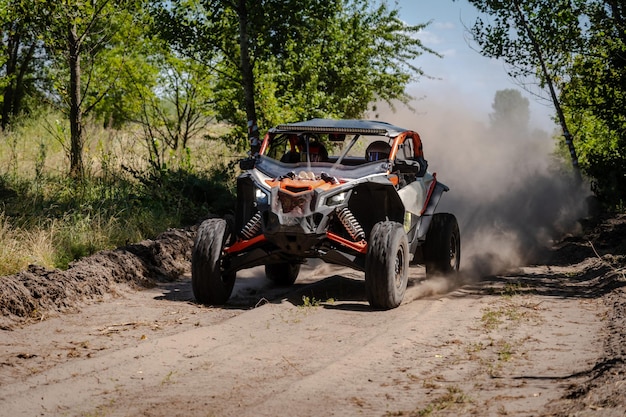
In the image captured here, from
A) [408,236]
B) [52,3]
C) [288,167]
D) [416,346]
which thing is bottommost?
[416,346]

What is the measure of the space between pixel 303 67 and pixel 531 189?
21.7ft

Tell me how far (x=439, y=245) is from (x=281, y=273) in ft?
7.12

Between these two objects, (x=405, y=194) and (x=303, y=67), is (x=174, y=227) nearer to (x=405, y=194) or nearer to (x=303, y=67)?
(x=405, y=194)

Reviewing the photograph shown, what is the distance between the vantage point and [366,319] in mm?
9133

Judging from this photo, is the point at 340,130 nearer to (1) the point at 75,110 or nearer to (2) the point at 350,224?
(2) the point at 350,224

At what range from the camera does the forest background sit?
48.7 ft

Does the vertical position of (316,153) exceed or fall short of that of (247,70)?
it falls short

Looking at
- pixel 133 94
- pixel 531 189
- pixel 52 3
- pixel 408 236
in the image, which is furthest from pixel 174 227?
pixel 133 94

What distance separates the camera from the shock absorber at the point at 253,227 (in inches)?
394

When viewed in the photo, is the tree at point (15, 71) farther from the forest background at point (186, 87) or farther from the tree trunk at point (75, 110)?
the tree trunk at point (75, 110)

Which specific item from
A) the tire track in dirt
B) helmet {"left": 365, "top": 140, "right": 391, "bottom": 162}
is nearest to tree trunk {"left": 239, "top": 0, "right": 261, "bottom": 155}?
helmet {"left": 365, "top": 140, "right": 391, "bottom": 162}

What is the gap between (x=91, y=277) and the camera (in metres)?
10.4

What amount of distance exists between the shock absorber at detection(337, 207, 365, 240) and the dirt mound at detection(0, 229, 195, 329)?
9.80ft

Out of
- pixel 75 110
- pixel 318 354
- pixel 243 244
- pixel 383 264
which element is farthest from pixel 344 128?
pixel 75 110
